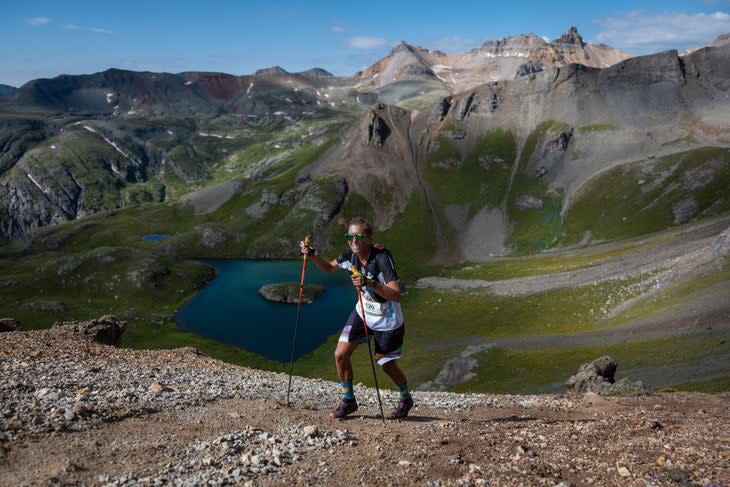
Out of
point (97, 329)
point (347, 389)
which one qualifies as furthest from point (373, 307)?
point (97, 329)

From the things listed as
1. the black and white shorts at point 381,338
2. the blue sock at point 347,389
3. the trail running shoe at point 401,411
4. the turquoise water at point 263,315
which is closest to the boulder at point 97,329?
the blue sock at point 347,389

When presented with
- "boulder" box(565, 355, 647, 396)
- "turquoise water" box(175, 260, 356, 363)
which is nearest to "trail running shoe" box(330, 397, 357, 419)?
"boulder" box(565, 355, 647, 396)

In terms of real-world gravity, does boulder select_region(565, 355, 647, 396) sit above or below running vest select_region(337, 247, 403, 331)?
below

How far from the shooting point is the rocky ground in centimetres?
1158

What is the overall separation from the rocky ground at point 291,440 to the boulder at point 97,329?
10.6 m

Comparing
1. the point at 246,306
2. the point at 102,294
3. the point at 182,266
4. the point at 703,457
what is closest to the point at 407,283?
the point at 246,306

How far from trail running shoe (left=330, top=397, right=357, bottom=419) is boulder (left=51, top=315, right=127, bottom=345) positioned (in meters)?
21.0

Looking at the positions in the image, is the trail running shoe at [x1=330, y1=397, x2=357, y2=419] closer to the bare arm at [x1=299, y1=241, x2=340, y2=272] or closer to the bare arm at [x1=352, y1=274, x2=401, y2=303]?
the bare arm at [x1=352, y1=274, x2=401, y2=303]

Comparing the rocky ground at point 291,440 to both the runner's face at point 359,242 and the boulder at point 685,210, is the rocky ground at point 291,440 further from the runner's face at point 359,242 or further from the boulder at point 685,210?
the boulder at point 685,210

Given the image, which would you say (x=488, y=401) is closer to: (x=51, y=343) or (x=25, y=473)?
(x=25, y=473)

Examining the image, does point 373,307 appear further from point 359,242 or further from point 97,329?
point 97,329

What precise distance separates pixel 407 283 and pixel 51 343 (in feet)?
443

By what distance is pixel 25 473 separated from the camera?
10938mm

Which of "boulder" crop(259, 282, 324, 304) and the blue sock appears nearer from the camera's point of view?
the blue sock
